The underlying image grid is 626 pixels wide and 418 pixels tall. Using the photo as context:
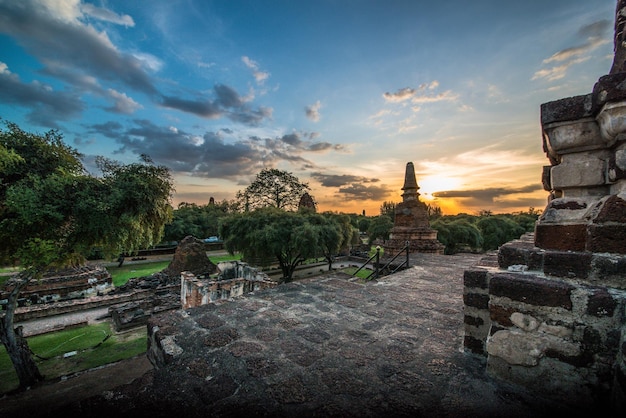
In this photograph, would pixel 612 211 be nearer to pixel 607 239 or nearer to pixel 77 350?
pixel 607 239

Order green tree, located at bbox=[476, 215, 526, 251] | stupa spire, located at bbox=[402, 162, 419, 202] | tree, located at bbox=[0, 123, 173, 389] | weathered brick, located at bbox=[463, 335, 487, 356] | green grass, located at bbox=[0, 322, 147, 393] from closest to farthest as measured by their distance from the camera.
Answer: weathered brick, located at bbox=[463, 335, 487, 356]
tree, located at bbox=[0, 123, 173, 389]
green grass, located at bbox=[0, 322, 147, 393]
stupa spire, located at bbox=[402, 162, 419, 202]
green tree, located at bbox=[476, 215, 526, 251]

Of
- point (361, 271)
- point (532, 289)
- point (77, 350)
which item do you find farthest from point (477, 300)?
point (361, 271)

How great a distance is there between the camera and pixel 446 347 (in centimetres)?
237

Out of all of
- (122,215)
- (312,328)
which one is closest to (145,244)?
(122,215)

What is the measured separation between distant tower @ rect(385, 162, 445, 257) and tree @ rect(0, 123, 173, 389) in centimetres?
872

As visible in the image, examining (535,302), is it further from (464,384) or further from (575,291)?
(464,384)

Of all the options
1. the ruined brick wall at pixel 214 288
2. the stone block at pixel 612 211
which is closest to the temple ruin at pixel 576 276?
the stone block at pixel 612 211

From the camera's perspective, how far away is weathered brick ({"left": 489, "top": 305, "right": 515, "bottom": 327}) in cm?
174

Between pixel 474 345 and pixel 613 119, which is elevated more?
pixel 613 119

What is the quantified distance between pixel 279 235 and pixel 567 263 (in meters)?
14.4

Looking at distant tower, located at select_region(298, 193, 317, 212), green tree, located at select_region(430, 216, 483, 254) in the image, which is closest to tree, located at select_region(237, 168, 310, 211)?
distant tower, located at select_region(298, 193, 317, 212)

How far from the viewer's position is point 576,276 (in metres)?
1.59

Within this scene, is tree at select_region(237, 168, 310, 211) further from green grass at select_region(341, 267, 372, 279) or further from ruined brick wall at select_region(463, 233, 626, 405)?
ruined brick wall at select_region(463, 233, 626, 405)

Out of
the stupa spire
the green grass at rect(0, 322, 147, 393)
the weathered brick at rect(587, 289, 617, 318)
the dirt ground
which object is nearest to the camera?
the weathered brick at rect(587, 289, 617, 318)
